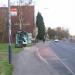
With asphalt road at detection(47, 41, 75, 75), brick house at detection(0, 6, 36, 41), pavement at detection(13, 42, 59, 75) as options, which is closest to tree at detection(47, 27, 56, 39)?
brick house at detection(0, 6, 36, 41)

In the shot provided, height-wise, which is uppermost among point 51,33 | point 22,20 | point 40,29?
point 22,20

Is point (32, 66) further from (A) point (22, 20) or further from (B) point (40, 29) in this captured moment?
(B) point (40, 29)

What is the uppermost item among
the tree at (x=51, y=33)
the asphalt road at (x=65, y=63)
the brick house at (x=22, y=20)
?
the brick house at (x=22, y=20)

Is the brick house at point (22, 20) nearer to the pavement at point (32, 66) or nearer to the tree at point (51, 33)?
the pavement at point (32, 66)

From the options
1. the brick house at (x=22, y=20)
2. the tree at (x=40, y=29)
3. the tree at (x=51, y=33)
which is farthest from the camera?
the tree at (x=51, y=33)

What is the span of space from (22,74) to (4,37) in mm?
84438

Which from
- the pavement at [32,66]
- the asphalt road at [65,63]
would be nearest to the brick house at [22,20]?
the asphalt road at [65,63]

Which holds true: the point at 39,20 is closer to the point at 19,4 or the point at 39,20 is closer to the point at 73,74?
the point at 19,4

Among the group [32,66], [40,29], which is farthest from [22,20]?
[32,66]

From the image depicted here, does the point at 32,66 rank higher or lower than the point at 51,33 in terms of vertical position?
higher

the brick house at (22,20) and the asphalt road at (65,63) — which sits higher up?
the brick house at (22,20)

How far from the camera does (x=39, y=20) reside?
476 ft

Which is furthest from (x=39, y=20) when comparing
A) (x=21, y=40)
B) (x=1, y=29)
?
(x=21, y=40)

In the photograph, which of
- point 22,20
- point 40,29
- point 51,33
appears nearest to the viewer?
point 22,20
